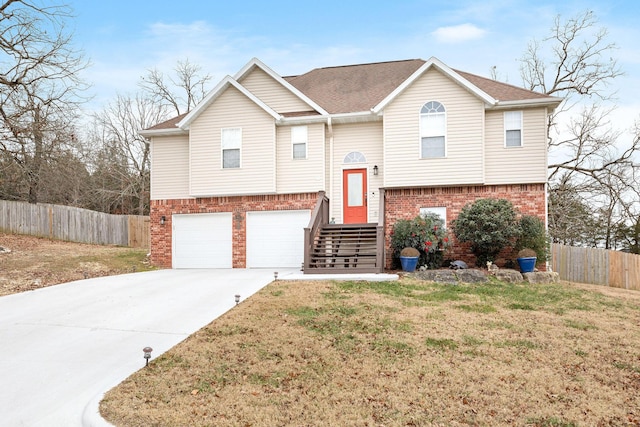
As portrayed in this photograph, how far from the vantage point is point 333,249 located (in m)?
13.4

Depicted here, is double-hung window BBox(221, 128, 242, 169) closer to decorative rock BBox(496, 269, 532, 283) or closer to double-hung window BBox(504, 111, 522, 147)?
double-hung window BBox(504, 111, 522, 147)

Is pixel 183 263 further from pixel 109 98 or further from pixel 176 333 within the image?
pixel 109 98

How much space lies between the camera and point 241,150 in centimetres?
1526

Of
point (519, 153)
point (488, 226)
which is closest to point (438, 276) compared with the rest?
point (488, 226)

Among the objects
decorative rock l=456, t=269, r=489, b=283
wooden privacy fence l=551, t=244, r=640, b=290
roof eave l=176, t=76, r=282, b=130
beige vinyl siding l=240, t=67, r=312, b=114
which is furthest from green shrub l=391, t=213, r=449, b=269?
wooden privacy fence l=551, t=244, r=640, b=290

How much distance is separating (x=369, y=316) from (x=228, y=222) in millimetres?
8948

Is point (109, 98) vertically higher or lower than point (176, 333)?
higher

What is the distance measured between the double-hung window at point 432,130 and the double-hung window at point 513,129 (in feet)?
6.26

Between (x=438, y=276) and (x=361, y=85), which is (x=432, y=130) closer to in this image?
(x=361, y=85)

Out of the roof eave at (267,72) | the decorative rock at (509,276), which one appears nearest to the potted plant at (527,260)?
the decorative rock at (509,276)

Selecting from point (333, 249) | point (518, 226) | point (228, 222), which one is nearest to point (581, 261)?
point (518, 226)

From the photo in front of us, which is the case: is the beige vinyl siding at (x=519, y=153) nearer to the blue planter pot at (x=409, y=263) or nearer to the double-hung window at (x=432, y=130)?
the double-hung window at (x=432, y=130)

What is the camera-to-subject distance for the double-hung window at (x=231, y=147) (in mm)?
15306

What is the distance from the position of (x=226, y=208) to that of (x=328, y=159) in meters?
3.90
